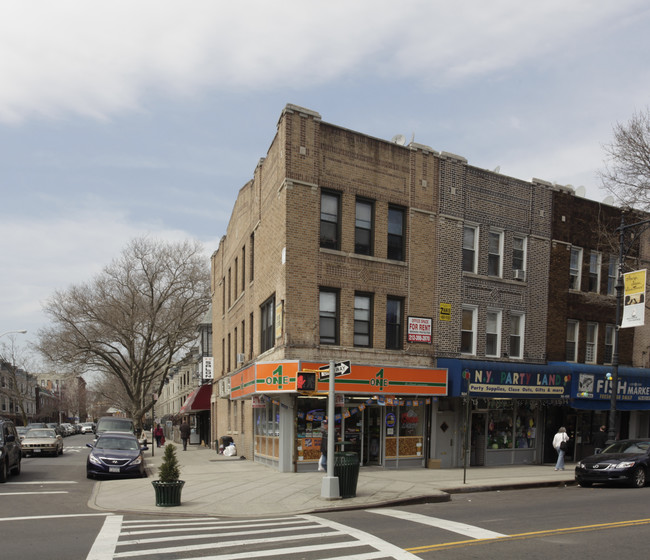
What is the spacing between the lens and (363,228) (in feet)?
69.6

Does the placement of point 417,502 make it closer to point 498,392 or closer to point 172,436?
point 498,392

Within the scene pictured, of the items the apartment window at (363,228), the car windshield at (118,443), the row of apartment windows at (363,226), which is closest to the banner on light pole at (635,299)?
the row of apartment windows at (363,226)

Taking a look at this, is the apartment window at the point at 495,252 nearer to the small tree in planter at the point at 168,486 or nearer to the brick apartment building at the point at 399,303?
the brick apartment building at the point at 399,303

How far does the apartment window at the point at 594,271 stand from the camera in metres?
26.5

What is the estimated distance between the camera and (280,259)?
2020 cm

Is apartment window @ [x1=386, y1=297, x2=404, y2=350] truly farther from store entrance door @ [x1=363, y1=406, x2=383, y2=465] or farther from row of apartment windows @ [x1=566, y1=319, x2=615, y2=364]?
row of apartment windows @ [x1=566, y1=319, x2=615, y2=364]

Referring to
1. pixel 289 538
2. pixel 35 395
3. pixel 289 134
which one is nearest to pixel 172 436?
pixel 289 134

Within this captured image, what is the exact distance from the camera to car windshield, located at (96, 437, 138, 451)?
20375 millimetres

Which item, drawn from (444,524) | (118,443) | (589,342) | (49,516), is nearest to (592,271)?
(589,342)

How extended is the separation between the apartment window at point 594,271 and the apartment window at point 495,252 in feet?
→ 16.7

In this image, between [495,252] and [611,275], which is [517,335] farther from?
[611,275]

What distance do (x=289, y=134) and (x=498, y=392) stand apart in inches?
452

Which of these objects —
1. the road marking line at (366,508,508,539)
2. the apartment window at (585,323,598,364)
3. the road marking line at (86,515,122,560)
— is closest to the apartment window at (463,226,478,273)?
the apartment window at (585,323,598,364)

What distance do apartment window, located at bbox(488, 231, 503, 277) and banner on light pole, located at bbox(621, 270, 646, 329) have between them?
182 inches
